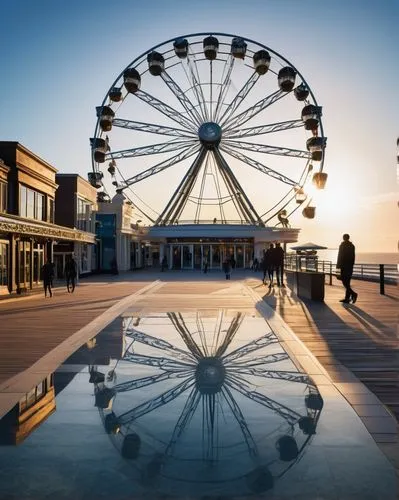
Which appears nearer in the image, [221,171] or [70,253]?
[70,253]

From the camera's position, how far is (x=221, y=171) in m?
40.1

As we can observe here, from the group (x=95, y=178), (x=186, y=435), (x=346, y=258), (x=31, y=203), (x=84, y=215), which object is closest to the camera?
(x=186, y=435)

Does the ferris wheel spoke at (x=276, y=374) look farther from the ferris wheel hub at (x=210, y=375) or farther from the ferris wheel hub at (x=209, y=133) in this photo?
the ferris wheel hub at (x=209, y=133)

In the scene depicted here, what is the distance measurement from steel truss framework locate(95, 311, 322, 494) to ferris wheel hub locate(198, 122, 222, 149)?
30482 millimetres

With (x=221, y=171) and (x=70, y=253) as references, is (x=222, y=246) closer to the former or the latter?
(x=221, y=171)

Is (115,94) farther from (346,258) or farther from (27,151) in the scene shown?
(346,258)

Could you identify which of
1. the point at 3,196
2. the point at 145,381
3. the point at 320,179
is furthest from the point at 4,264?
the point at 320,179

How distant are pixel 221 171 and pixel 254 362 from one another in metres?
33.7

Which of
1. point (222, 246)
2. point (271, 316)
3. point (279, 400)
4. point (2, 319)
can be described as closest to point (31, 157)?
point (2, 319)

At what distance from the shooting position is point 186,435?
4.36m

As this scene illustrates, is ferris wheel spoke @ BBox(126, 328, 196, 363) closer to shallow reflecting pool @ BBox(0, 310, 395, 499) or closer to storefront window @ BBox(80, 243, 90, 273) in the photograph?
shallow reflecting pool @ BBox(0, 310, 395, 499)

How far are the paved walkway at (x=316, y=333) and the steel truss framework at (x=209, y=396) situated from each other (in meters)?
0.56

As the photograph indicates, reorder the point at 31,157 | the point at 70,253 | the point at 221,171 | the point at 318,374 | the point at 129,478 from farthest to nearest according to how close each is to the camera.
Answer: the point at 221,171, the point at 70,253, the point at 31,157, the point at 318,374, the point at 129,478

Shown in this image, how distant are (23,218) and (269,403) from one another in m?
17.3
